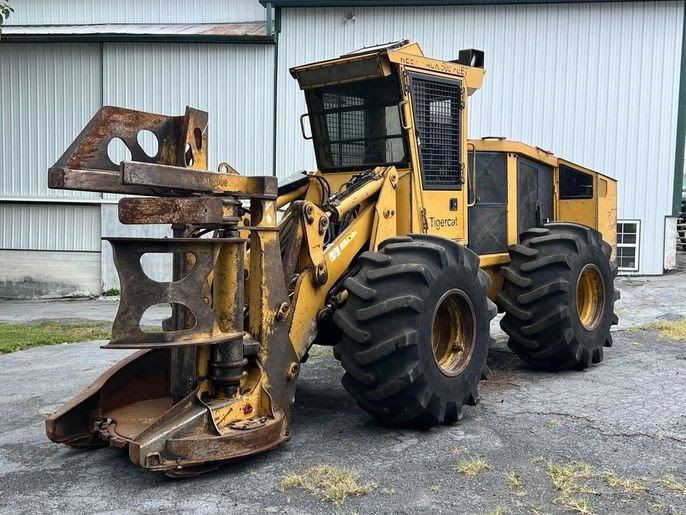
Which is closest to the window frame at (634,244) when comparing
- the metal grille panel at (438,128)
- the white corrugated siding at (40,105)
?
the metal grille panel at (438,128)

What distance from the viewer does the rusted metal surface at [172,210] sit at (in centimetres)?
409

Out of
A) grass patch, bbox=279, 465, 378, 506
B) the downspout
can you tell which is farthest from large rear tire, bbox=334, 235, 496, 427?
the downspout

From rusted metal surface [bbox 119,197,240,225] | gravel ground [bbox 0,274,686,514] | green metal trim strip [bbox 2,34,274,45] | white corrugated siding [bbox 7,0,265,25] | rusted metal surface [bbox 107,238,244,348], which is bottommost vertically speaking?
gravel ground [bbox 0,274,686,514]

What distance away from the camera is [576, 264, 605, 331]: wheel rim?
7.40 m

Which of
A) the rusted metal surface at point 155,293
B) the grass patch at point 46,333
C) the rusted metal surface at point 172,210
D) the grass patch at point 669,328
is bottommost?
the grass patch at point 46,333

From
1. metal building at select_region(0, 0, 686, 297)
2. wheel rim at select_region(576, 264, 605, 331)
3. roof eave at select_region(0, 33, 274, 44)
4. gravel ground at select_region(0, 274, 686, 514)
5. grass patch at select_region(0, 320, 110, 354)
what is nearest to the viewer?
gravel ground at select_region(0, 274, 686, 514)

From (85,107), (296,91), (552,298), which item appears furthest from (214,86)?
(552,298)

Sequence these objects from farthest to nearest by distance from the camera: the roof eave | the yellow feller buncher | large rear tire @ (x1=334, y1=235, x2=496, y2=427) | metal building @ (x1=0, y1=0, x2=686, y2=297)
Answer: the roof eave
metal building @ (x1=0, y1=0, x2=686, y2=297)
large rear tire @ (x1=334, y1=235, x2=496, y2=427)
the yellow feller buncher

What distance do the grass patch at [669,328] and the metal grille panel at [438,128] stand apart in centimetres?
389

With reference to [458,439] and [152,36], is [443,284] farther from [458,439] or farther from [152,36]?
[152,36]

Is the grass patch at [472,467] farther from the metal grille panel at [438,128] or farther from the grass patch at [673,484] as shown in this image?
the metal grille panel at [438,128]

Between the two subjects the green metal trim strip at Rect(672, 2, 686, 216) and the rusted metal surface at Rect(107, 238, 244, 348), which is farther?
the green metal trim strip at Rect(672, 2, 686, 216)

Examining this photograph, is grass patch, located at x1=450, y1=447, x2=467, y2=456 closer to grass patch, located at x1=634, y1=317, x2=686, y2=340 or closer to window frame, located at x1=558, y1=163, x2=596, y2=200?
window frame, located at x1=558, y1=163, x2=596, y2=200

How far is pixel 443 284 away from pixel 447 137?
1.78 metres
